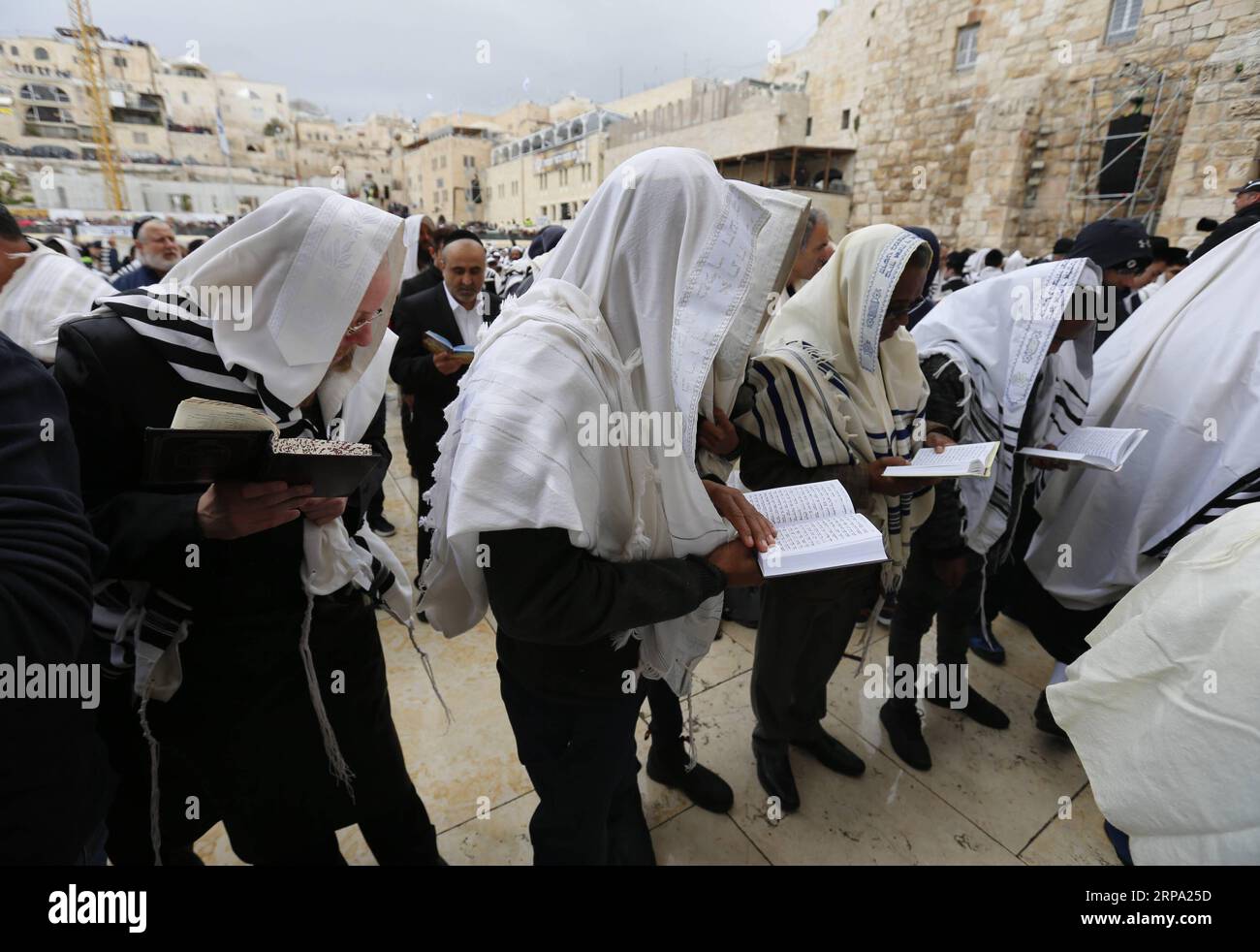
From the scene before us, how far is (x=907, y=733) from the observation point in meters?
2.47

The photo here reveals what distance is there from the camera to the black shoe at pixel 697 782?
85.3 inches

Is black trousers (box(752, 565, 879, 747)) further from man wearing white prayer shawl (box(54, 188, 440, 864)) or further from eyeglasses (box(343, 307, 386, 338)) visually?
eyeglasses (box(343, 307, 386, 338))

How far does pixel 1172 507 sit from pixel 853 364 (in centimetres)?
128

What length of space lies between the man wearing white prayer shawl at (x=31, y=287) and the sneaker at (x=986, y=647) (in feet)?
14.1

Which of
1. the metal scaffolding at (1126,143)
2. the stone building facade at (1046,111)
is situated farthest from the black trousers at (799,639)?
the metal scaffolding at (1126,143)

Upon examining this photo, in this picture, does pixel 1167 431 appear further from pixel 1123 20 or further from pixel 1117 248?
pixel 1123 20

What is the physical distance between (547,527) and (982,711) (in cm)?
260

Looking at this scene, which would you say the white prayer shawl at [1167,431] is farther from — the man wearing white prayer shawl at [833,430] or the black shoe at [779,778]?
the black shoe at [779,778]

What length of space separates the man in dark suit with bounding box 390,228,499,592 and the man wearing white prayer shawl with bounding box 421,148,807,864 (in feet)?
6.72

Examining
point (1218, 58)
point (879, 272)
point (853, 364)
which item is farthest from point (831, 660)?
point (1218, 58)

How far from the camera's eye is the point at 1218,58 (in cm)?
958

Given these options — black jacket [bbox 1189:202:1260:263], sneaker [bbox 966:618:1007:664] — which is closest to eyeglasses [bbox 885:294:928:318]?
sneaker [bbox 966:618:1007:664]
